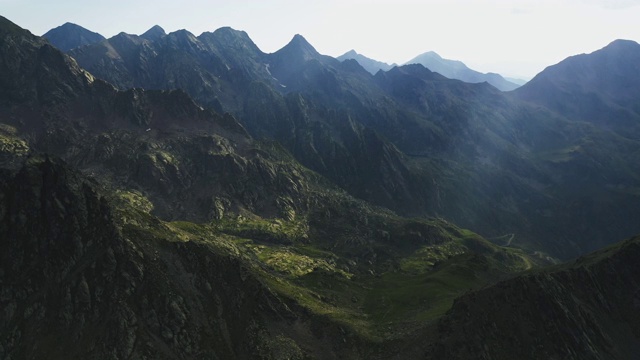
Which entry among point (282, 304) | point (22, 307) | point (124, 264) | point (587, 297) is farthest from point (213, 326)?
point (587, 297)

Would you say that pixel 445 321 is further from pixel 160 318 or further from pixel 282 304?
pixel 160 318

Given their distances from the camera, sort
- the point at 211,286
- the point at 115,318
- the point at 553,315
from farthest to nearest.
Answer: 1. the point at 211,286
2. the point at 553,315
3. the point at 115,318

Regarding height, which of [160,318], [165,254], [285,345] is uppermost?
[165,254]

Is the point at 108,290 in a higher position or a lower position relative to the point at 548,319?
higher

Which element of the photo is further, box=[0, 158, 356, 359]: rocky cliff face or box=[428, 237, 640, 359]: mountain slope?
box=[428, 237, 640, 359]: mountain slope

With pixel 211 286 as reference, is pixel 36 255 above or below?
above

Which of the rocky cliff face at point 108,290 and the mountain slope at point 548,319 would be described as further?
the mountain slope at point 548,319

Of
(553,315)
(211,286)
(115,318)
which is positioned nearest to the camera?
(115,318)

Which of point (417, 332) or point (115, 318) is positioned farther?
point (417, 332)
